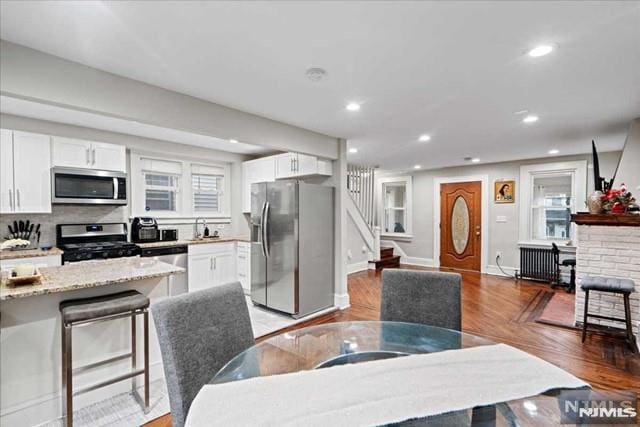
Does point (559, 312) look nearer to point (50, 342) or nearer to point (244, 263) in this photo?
point (244, 263)

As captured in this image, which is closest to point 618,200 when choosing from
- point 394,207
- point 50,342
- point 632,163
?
point 632,163

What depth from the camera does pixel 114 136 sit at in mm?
4105

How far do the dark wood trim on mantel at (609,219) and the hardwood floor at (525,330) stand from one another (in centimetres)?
122

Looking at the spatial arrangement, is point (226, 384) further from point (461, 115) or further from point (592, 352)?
point (592, 352)

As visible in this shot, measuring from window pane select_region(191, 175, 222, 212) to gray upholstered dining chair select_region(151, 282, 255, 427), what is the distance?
3.95 meters

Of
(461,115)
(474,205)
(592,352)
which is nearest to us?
(592,352)

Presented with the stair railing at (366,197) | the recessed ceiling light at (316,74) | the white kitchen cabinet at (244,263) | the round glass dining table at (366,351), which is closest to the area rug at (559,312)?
the round glass dining table at (366,351)

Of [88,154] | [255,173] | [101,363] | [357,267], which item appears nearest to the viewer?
[101,363]

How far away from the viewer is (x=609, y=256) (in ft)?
11.3

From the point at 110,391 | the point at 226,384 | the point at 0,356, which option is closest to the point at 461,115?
the point at 226,384

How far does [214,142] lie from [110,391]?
3.41m

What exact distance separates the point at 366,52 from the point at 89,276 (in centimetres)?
237

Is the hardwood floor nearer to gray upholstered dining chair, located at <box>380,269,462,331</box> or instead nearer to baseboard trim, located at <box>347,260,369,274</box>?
baseboard trim, located at <box>347,260,369,274</box>

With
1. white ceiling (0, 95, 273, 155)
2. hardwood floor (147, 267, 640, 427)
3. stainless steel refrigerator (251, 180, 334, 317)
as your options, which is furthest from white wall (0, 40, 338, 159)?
hardwood floor (147, 267, 640, 427)
